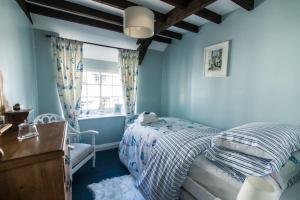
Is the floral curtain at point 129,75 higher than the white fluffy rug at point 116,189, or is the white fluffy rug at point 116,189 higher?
the floral curtain at point 129,75

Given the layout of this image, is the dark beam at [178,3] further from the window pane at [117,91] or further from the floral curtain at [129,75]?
the window pane at [117,91]

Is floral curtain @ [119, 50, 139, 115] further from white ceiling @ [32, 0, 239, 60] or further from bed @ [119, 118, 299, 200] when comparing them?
bed @ [119, 118, 299, 200]

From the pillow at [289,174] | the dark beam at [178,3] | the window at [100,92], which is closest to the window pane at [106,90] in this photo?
the window at [100,92]

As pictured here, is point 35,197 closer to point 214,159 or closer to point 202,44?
point 214,159

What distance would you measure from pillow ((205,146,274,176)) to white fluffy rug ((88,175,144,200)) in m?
1.08

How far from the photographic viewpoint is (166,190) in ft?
4.83

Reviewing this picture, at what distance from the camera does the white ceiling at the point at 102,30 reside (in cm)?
217

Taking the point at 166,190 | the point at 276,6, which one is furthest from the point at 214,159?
the point at 276,6

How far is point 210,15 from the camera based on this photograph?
228 cm

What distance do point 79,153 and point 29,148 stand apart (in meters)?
1.39

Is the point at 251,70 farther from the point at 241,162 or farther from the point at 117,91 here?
the point at 117,91

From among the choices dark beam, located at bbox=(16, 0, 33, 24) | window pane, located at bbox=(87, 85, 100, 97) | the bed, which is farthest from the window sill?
dark beam, located at bbox=(16, 0, 33, 24)

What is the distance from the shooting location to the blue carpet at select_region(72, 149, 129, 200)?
1.94 metres

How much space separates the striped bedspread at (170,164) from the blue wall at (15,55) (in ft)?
5.12
